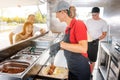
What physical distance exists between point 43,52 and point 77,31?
88 centimetres

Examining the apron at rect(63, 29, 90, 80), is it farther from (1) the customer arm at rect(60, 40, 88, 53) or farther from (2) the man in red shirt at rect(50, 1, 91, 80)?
(1) the customer arm at rect(60, 40, 88, 53)

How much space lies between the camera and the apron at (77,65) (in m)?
1.81

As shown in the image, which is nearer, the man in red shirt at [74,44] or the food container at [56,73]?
the man in red shirt at [74,44]

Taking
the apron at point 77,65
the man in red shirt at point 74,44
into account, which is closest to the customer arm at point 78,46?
the man in red shirt at point 74,44

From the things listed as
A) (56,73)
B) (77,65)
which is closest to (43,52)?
(56,73)

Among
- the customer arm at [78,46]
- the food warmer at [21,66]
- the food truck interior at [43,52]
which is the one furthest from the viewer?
the food truck interior at [43,52]

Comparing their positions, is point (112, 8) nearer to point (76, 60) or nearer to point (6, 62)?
point (76, 60)

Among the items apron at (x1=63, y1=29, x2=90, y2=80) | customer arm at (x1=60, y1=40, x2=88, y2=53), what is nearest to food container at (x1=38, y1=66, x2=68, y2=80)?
apron at (x1=63, y1=29, x2=90, y2=80)

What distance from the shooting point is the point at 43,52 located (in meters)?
2.32

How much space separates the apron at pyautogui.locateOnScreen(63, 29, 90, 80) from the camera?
71.2 inches

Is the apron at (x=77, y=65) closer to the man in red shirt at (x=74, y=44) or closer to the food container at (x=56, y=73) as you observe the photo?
the man in red shirt at (x=74, y=44)

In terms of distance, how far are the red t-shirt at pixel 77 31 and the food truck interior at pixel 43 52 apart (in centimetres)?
50

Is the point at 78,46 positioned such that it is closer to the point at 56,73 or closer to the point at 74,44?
the point at 74,44

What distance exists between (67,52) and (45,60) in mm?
565
